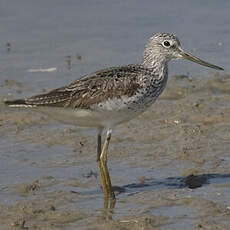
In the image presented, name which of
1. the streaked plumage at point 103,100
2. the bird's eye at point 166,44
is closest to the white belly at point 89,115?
the streaked plumage at point 103,100

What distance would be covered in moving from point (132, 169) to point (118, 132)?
119 cm

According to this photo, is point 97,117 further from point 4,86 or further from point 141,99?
point 4,86

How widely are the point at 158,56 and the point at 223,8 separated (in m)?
5.45

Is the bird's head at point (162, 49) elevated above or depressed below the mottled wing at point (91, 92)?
above

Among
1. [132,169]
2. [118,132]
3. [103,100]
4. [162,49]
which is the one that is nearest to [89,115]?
[103,100]

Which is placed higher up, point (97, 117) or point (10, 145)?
point (97, 117)

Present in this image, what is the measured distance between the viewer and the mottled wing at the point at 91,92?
26.4 feet

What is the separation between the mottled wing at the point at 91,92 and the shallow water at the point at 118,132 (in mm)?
875

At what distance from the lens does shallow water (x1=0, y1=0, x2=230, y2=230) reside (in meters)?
7.51

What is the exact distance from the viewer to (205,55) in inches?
477

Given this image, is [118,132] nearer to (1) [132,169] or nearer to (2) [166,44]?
(1) [132,169]

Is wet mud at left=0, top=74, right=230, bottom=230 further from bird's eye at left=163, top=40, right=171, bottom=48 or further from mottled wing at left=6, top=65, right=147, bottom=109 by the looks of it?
bird's eye at left=163, top=40, right=171, bottom=48

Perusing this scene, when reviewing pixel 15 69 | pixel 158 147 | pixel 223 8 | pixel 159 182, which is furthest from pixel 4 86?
pixel 223 8

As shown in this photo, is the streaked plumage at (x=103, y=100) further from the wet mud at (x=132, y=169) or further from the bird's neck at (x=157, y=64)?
the wet mud at (x=132, y=169)
